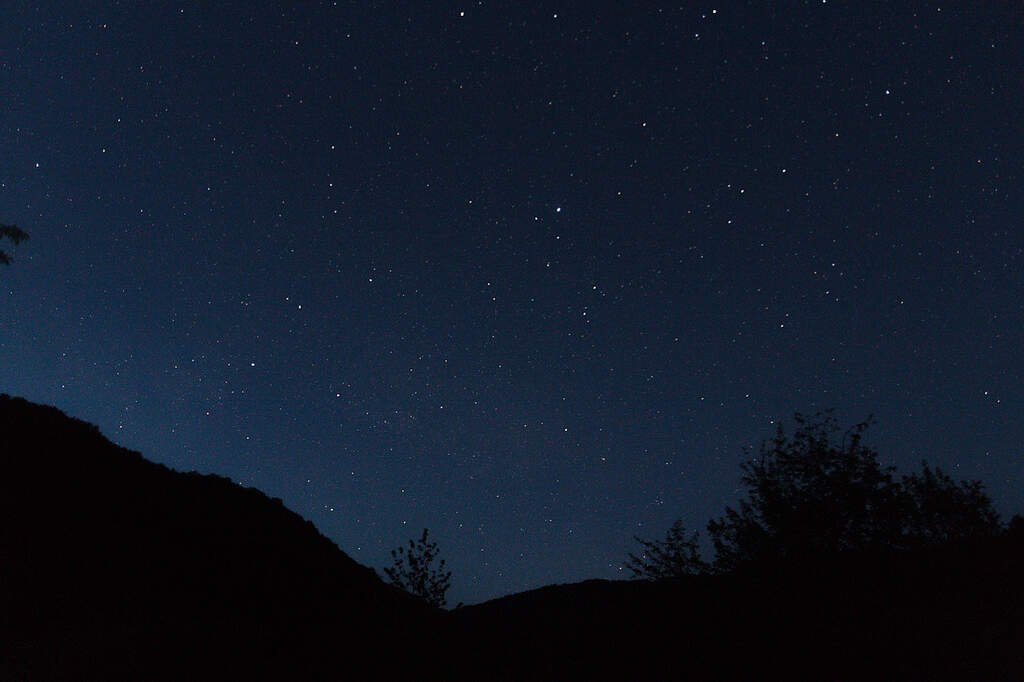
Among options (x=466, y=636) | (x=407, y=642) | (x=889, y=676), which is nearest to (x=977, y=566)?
(x=889, y=676)

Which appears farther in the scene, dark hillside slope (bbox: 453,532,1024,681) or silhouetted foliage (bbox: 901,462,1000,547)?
silhouetted foliage (bbox: 901,462,1000,547)

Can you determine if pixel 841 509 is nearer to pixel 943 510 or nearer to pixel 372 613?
pixel 943 510

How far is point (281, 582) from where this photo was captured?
16.2 meters

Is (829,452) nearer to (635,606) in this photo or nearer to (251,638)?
(635,606)

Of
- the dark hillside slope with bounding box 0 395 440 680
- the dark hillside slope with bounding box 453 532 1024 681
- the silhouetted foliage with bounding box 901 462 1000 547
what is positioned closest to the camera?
the dark hillside slope with bounding box 453 532 1024 681

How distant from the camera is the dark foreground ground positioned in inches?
321

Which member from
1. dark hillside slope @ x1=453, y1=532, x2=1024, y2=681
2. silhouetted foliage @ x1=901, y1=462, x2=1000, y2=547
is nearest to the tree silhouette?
dark hillside slope @ x1=453, y1=532, x2=1024, y2=681

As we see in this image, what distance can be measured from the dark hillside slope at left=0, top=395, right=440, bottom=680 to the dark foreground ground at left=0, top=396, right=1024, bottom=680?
45mm

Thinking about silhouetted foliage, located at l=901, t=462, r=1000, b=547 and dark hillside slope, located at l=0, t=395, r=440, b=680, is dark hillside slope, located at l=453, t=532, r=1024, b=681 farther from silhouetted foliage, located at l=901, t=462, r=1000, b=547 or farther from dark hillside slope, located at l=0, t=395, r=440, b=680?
silhouetted foliage, located at l=901, t=462, r=1000, b=547

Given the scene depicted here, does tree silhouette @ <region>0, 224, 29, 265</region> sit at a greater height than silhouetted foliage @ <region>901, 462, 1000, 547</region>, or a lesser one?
greater

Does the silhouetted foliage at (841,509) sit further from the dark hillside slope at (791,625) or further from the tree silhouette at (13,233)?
the tree silhouette at (13,233)

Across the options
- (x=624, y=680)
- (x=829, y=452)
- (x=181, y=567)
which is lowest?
(x=624, y=680)

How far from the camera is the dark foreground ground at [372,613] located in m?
8.16

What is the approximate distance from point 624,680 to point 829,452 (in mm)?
20462
